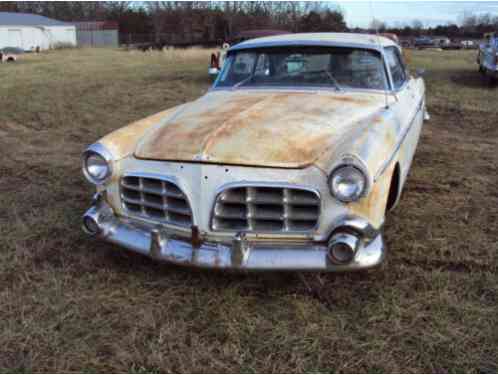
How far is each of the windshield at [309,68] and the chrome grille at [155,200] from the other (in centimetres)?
173

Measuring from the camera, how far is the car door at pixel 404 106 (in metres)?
3.69

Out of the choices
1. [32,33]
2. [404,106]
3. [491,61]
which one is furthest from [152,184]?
[32,33]

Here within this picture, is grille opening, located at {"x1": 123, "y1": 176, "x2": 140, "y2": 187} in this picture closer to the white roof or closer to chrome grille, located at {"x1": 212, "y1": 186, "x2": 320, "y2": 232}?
chrome grille, located at {"x1": 212, "y1": 186, "x2": 320, "y2": 232}

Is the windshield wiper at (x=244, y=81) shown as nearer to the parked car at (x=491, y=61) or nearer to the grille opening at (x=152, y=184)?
the grille opening at (x=152, y=184)

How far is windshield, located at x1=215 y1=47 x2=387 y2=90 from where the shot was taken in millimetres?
4195

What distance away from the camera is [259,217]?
287 cm

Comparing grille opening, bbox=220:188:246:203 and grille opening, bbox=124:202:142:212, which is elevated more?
grille opening, bbox=220:188:246:203

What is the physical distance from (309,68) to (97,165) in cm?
209

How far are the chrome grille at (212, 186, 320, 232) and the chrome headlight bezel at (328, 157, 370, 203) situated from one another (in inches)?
4.3

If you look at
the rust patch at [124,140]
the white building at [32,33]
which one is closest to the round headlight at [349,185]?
the rust patch at [124,140]

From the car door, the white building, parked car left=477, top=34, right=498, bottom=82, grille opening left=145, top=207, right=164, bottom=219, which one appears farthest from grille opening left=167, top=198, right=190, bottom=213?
the white building

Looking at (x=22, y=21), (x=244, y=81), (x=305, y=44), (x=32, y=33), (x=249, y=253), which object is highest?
(x=22, y=21)

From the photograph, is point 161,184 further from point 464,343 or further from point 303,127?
point 464,343

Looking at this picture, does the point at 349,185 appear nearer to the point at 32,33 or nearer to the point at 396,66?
the point at 396,66
